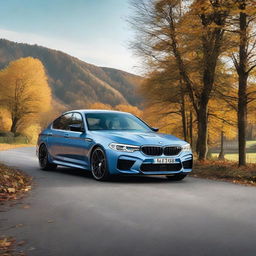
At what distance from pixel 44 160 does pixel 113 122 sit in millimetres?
2845

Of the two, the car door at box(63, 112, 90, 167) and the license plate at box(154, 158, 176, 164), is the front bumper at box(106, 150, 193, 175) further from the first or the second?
the car door at box(63, 112, 90, 167)

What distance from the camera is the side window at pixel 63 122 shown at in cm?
1345

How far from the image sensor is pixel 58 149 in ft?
44.2

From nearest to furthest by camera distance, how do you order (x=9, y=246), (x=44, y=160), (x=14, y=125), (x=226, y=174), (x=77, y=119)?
(x=9, y=246) < (x=77, y=119) < (x=226, y=174) < (x=44, y=160) < (x=14, y=125)

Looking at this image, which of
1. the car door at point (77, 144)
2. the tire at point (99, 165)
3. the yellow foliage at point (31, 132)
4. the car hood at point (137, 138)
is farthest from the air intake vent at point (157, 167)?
the yellow foliage at point (31, 132)

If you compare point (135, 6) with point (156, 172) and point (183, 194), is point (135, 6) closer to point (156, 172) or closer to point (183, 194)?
point (156, 172)

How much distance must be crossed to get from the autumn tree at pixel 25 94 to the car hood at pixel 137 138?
56.9 metres

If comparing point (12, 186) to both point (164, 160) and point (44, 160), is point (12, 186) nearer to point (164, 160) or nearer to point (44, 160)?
point (164, 160)

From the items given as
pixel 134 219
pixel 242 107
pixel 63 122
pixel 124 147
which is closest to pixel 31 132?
pixel 242 107

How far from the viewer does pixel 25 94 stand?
68062 millimetres

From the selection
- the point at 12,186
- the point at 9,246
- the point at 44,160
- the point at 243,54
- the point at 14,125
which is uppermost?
the point at 243,54

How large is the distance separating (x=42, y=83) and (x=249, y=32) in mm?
50807

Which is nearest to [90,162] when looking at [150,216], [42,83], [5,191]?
[5,191]

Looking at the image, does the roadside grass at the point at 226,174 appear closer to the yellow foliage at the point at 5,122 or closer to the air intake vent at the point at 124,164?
the air intake vent at the point at 124,164
